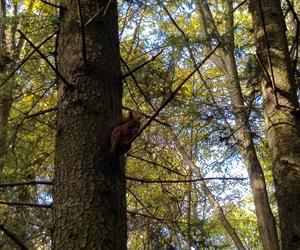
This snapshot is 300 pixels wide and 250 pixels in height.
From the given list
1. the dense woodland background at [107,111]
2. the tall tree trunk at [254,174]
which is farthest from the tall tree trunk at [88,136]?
the tall tree trunk at [254,174]

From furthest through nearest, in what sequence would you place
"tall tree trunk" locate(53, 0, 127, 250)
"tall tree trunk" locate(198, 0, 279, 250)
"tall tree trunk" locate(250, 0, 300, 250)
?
"tall tree trunk" locate(198, 0, 279, 250) → "tall tree trunk" locate(250, 0, 300, 250) → "tall tree trunk" locate(53, 0, 127, 250)

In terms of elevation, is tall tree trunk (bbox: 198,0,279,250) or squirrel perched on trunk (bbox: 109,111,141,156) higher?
tall tree trunk (bbox: 198,0,279,250)

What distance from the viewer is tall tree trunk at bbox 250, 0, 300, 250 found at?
306 cm

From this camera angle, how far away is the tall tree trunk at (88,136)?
1633 millimetres

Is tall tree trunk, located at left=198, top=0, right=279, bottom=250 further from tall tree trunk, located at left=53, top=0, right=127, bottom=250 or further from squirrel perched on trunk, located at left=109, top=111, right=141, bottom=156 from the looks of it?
squirrel perched on trunk, located at left=109, top=111, right=141, bottom=156

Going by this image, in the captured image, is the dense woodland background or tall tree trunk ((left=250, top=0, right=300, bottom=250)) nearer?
the dense woodland background

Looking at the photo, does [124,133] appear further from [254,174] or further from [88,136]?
[254,174]

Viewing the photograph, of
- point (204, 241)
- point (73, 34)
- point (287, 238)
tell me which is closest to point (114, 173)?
point (73, 34)

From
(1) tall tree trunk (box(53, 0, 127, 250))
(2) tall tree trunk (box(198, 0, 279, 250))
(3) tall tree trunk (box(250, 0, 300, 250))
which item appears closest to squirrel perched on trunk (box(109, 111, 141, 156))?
(1) tall tree trunk (box(53, 0, 127, 250))

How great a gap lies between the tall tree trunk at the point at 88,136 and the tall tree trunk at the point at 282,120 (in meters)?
1.31

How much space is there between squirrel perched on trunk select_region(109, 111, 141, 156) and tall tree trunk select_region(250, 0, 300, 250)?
5.19 feet

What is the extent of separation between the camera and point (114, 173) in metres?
1.77

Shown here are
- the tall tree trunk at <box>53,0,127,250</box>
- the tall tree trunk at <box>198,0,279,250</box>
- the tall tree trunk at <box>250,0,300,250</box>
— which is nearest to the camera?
the tall tree trunk at <box>53,0,127,250</box>

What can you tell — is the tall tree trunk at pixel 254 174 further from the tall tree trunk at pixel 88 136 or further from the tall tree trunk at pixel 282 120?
the tall tree trunk at pixel 88 136
